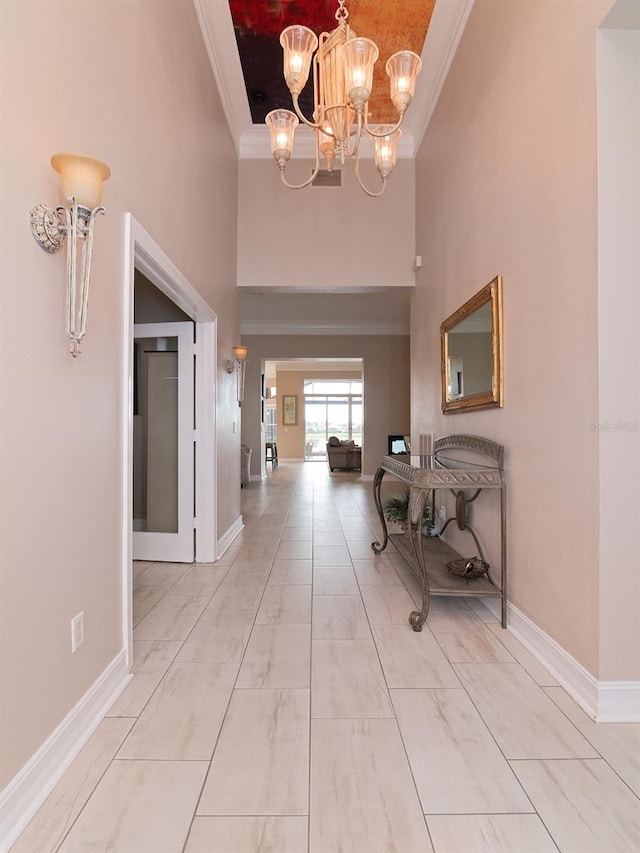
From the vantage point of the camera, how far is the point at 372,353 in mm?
10086

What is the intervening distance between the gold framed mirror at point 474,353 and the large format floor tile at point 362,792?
189cm

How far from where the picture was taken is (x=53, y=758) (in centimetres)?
142

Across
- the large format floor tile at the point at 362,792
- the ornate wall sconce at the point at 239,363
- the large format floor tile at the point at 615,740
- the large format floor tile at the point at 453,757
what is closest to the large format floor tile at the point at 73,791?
the large format floor tile at the point at 362,792

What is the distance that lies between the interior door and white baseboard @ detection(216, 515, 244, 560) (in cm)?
27

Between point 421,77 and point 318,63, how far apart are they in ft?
5.86

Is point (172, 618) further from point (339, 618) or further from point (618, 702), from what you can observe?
point (618, 702)

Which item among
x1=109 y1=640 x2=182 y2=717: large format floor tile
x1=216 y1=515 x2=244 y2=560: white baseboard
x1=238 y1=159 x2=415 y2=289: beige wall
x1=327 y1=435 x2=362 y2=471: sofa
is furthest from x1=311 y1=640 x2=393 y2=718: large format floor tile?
x1=327 y1=435 x2=362 y2=471: sofa

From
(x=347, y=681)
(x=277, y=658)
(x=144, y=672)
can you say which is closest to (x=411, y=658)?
(x=347, y=681)

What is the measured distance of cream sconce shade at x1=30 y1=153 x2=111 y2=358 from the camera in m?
1.36

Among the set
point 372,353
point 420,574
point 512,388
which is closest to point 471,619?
point 420,574

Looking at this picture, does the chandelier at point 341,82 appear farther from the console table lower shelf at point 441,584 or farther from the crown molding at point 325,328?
the crown molding at point 325,328

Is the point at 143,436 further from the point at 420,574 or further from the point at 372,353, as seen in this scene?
the point at 372,353

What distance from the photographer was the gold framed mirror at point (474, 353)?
268 centimetres

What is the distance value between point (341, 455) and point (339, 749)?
10135 millimetres
